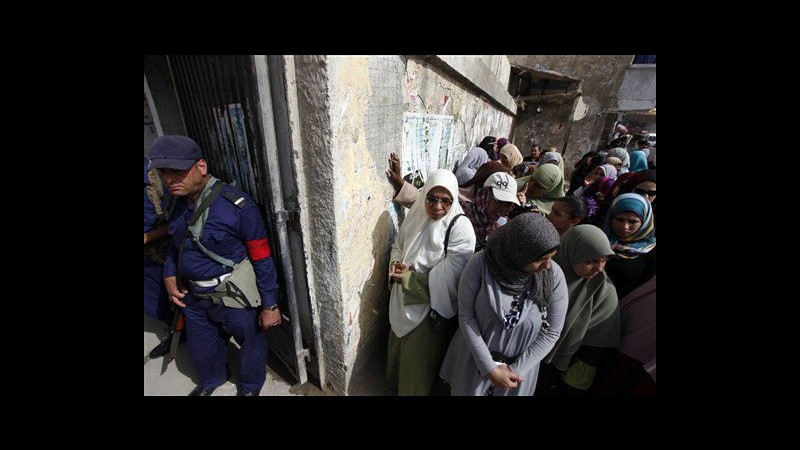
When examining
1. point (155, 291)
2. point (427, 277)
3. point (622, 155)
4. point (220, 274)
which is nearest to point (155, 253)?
point (155, 291)

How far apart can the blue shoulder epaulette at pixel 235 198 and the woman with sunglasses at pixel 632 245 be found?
2492 mm

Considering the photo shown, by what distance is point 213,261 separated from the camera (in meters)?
1.73

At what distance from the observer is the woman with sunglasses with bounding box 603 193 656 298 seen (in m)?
1.92

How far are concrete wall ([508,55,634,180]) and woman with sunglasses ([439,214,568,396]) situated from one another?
13.2 m

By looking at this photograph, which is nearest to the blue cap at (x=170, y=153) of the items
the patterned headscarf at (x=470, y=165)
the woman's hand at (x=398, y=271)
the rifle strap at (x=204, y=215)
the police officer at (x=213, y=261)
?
the police officer at (x=213, y=261)

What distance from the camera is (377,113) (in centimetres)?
180

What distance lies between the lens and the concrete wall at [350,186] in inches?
56.1

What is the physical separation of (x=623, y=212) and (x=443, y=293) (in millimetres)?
1464

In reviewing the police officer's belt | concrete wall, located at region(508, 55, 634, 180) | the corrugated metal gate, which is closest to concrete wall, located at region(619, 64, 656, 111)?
concrete wall, located at region(508, 55, 634, 180)

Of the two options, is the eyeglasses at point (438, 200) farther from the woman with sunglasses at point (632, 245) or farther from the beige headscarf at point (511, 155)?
the beige headscarf at point (511, 155)

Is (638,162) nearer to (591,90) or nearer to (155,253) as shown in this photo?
(155,253)

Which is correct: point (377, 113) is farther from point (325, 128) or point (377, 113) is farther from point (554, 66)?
point (554, 66)

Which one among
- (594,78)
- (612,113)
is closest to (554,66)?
(594,78)

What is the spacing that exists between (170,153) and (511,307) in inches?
80.5
